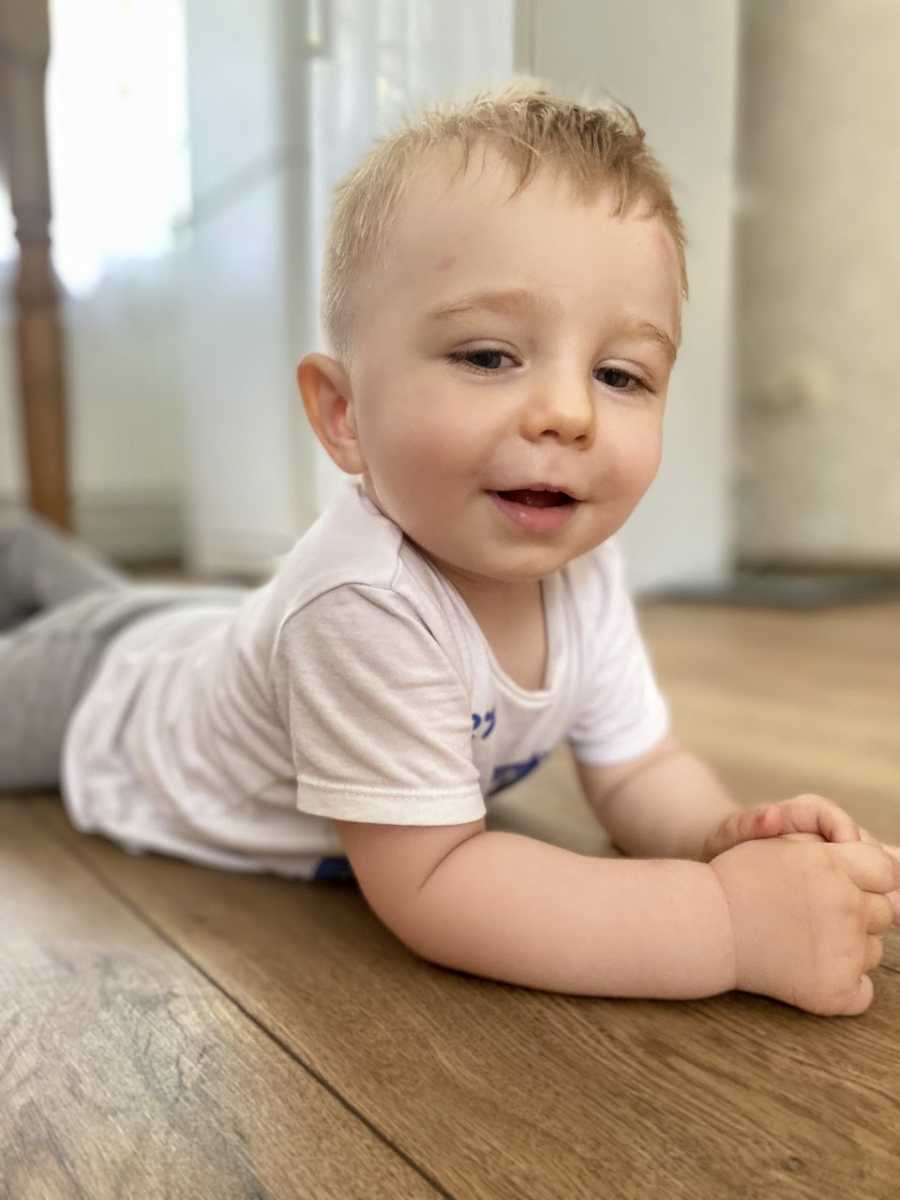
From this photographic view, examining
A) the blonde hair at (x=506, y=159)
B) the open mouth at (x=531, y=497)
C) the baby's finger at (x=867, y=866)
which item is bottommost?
the baby's finger at (x=867, y=866)

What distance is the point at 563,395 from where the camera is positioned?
1.67 ft

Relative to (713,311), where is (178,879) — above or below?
below

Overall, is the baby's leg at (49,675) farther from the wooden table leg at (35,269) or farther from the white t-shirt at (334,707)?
the wooden table leg at (35,269)

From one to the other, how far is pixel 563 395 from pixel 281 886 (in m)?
0.34

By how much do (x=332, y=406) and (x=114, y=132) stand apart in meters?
1.18

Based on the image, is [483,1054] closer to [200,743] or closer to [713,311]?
[200,743]

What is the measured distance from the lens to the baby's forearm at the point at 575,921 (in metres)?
0.50

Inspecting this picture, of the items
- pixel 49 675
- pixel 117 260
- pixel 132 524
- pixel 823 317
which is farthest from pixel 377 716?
pixel 132 524

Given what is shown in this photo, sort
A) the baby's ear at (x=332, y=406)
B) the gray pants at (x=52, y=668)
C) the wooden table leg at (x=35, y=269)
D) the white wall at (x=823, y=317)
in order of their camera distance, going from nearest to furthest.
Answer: the baby's ear at (x=332, y=406) < the gray pants at (x=52, y=668) < the wooden table leg at (x=35, y=269) < the white wall at (x=823, y=317)

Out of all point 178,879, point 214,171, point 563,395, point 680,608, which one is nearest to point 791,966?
point 563,395

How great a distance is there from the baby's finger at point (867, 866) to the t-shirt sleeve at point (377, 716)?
0.54 feet

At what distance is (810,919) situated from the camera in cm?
49

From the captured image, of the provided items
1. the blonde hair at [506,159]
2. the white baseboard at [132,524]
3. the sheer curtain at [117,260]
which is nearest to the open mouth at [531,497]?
A: the blonde hair at [506,159]

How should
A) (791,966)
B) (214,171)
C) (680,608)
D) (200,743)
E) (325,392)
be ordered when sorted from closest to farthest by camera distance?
(791,966) < (325,392) < (200,743) < (214,171) < (680,608)
